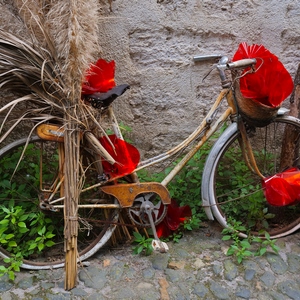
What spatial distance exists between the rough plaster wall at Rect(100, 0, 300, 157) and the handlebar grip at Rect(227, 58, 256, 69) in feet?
1.86

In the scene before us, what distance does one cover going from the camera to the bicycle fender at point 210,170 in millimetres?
2397

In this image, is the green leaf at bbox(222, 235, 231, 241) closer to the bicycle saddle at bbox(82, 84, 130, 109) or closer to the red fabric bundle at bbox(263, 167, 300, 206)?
the red fabric bundle at bbox(263, 167, 300, 206)

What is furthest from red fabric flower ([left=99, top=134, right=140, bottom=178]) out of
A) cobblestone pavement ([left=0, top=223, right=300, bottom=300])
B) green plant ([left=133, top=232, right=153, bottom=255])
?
cobblestone pavement ([left=0, top=223, right=300, bottom=300])

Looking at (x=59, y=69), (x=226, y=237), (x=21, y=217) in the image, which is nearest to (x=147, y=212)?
(x=226, y=237)

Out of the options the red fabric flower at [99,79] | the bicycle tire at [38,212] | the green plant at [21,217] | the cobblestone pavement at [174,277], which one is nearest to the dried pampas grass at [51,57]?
the red fabric flower at [99,79]

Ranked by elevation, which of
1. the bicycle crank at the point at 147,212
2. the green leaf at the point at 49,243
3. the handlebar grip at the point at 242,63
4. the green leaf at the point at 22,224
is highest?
the handlebar grip at the point at 242,63

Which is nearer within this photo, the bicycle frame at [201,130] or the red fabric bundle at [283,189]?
the bicycle frame at [201,130]

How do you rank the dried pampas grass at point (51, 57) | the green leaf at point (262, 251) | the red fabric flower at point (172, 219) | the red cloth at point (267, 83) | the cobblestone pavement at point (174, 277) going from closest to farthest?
the dried pampas grass at point (51, 57) → the cobblestone pavement at point (174, 277) → the red cloth at point (267, 83) → the green leaf at point (262, 251) → the red fabric flower at point (172, 219)

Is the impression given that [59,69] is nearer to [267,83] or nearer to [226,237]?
[267,83]

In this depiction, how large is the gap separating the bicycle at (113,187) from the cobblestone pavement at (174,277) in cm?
14

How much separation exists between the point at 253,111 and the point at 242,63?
0.96ft

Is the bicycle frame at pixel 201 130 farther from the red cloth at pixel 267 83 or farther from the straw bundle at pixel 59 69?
the straw bundle at pixel 59 69

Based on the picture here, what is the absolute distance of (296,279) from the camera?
7.14 feet

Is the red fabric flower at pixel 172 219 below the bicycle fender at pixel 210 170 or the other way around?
below
